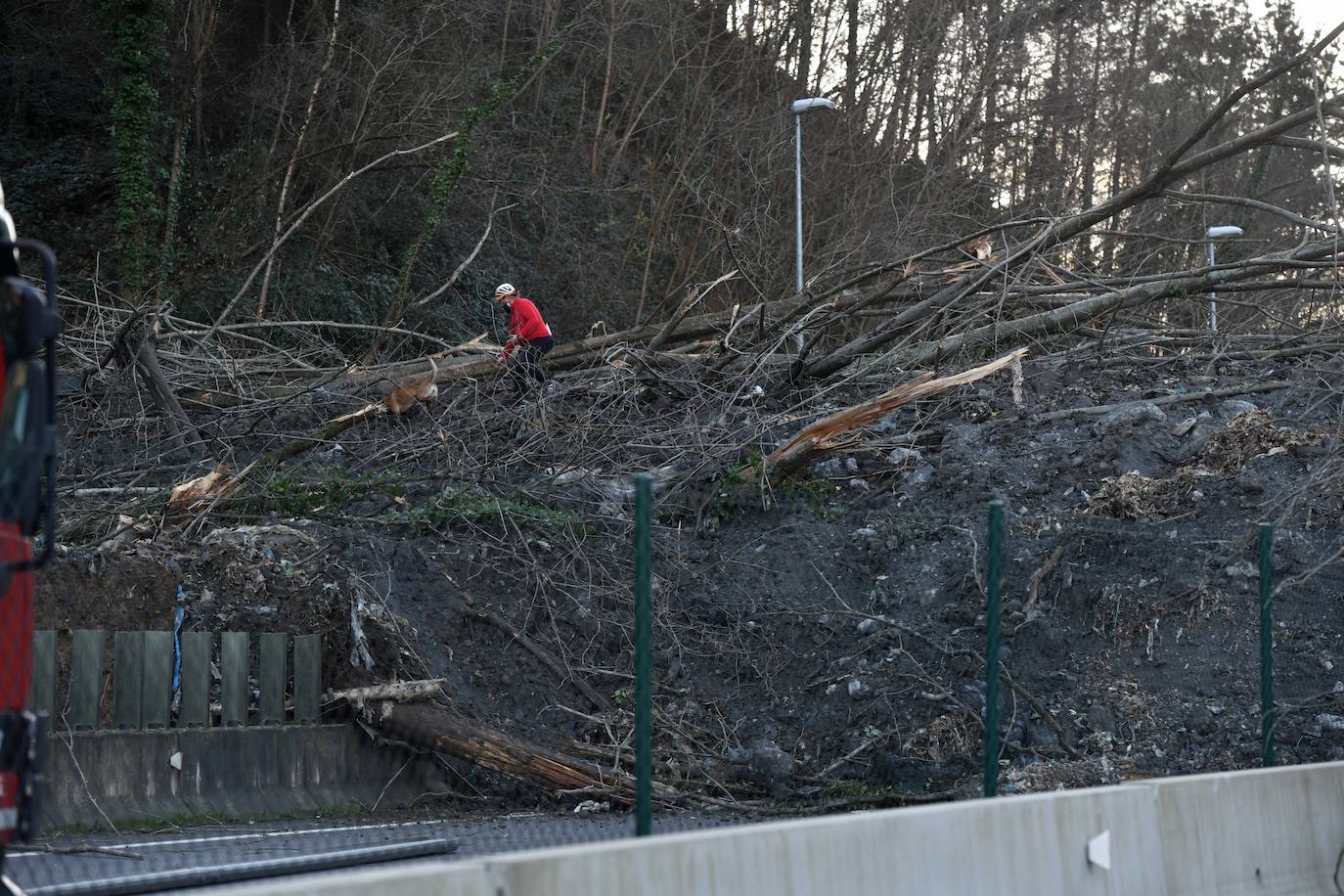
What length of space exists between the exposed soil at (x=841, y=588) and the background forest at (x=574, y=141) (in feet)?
17.6

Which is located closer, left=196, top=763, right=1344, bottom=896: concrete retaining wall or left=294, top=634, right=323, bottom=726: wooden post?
left=196, top=763, right=1344, bottom=896: concrete retaining wall

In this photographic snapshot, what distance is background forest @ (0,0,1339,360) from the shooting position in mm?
25875

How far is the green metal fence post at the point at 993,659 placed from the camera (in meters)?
6.69

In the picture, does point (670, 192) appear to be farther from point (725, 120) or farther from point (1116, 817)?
point (1116, 817)

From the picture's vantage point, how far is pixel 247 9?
2858 centimetres

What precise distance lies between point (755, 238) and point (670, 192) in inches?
136

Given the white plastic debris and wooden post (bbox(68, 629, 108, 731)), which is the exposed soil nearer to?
wooden post (bbox(68, 629, 108, 731))

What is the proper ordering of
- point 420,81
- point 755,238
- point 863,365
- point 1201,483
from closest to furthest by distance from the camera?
point 1201,483, point 863,365, point 420,81, point 755,238

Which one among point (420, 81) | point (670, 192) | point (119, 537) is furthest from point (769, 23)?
point (119, 537)

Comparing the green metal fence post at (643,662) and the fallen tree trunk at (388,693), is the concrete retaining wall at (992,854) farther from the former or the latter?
the fallen tree trunk at (388,693)

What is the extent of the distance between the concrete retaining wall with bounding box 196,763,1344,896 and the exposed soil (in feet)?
9.59

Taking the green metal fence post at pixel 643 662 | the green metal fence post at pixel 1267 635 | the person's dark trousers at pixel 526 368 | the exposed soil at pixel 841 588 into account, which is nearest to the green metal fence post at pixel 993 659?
the green metal fence post at pixel 1267 635

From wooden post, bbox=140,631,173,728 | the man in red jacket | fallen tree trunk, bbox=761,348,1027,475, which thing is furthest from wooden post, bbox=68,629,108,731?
the man in red jacket

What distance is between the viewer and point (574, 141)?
33094 millimetres
